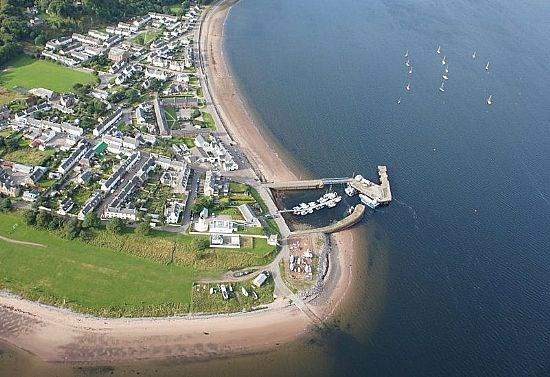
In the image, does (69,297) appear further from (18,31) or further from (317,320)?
(18,31)

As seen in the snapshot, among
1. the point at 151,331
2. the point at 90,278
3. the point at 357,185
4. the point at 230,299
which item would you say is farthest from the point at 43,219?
the point at 357,185

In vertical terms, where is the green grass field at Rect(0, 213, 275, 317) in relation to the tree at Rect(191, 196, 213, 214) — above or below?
below

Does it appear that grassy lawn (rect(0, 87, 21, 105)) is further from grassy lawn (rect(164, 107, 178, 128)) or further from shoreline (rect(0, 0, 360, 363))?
shoreline (rect(0, 0, 360, 363))

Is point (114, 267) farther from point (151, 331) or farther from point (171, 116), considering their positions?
point (171, 116)

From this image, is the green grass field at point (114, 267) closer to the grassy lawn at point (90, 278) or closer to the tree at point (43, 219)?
the grassy lawn at point (90, 278)

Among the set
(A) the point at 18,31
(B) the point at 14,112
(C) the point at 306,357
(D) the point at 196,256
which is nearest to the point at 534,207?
(C) the point at 306,357

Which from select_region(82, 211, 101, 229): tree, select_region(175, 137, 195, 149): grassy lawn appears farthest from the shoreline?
select_region(175, 137, 195, 149): grassy lawn

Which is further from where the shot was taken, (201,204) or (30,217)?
(201,204)
